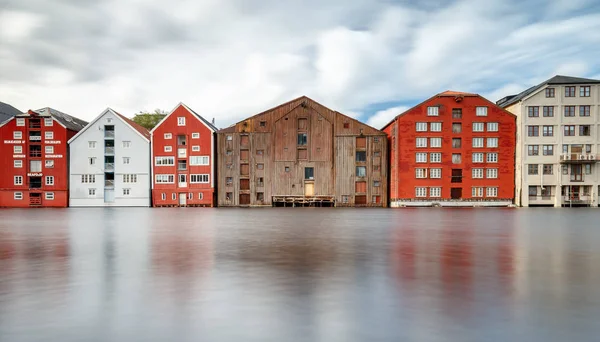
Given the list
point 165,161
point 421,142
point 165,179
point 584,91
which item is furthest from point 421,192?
point 165,161

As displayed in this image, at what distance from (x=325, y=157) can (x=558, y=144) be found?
40.3m

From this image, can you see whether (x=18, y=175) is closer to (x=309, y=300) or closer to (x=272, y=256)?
(x=272, y=256)

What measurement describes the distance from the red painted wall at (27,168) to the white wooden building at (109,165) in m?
1.64

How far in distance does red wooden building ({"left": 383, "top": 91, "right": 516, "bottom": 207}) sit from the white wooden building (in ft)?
151

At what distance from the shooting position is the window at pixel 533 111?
63875 millimetres

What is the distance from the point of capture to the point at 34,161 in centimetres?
6688

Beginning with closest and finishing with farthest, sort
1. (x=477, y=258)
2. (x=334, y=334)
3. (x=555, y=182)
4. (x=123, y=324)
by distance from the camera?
(x=334, y=334) → (x=123, y=324) → (x=477, y=258) → (x=555, y=182)

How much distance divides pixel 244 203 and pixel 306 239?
49.8m

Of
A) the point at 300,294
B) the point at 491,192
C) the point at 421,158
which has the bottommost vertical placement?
the point at 491,192

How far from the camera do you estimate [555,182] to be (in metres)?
62.8

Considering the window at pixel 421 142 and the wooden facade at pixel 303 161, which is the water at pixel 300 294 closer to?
the wooden facade at pixel 303 161

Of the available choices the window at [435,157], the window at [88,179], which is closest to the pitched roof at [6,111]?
the window at [88,179]

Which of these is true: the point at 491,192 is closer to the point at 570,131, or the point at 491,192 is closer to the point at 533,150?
the point at 533,150

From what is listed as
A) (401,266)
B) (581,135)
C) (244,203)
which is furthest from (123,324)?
(581,135)
